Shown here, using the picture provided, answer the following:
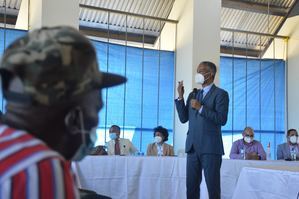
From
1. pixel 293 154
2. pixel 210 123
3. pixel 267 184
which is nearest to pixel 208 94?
pixel 210 123

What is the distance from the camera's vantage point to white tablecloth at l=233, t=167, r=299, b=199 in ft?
9.15

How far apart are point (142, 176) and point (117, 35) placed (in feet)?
11.8

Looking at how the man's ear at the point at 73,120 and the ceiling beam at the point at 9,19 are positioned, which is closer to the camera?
the man's ear at the point at 73,120

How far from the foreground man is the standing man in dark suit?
231 centimetres

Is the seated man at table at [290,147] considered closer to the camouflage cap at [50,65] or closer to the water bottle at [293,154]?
the water bottle at [293,154]

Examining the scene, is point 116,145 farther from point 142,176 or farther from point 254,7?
point 254,7

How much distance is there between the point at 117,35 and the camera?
726 cm

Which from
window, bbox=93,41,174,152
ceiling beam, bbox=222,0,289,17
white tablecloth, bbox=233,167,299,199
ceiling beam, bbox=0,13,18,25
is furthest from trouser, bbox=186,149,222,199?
ceiling beam, bbox=222,0,289,17

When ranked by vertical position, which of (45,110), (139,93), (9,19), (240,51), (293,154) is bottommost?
(293,154)

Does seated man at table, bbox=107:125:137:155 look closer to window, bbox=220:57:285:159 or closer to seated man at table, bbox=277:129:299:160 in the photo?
seated man at table, bbox=277:129:299:160

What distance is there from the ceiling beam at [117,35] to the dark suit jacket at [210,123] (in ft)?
13.8

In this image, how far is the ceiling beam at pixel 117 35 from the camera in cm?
706

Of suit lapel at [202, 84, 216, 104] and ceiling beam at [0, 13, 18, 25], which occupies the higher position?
ceiling beam at [0, 13, 18, 25]

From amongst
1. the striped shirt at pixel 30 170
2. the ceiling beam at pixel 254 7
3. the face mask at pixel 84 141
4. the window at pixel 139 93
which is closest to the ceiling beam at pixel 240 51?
the ceiling beam at pixel 254 7
